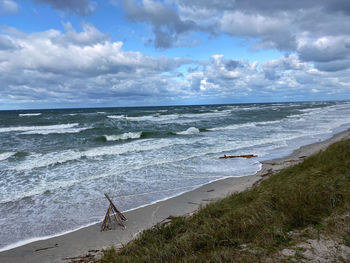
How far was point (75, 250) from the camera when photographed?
5184mm

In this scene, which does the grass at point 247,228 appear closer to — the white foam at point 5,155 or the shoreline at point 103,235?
the shoreline at point 103,235

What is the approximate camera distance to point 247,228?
3.91 m

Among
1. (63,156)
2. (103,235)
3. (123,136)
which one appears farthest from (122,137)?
(103,235)

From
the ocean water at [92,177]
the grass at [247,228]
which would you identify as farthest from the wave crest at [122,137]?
the grass at [247,228]

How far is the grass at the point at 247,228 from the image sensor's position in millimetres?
3342

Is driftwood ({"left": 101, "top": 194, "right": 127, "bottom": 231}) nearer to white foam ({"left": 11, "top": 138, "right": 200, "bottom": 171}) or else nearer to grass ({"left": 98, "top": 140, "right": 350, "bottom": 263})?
grass ({"left": 98, "top": 140, "right": 350, "bottom": 263})

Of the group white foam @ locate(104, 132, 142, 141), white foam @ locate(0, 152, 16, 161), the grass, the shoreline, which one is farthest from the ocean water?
white foam @ locate(104, 132, 142, 141)

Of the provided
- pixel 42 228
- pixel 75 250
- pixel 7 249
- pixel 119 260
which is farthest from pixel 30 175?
pixel 119 260

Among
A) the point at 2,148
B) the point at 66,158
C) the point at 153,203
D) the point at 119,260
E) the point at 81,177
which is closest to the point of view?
the point at 119,260

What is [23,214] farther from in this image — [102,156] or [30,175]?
[102,156]

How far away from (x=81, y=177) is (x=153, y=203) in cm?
477

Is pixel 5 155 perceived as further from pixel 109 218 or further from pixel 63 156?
pixel 109 218

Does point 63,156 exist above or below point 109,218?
below

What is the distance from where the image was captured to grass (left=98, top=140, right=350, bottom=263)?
334 cm
